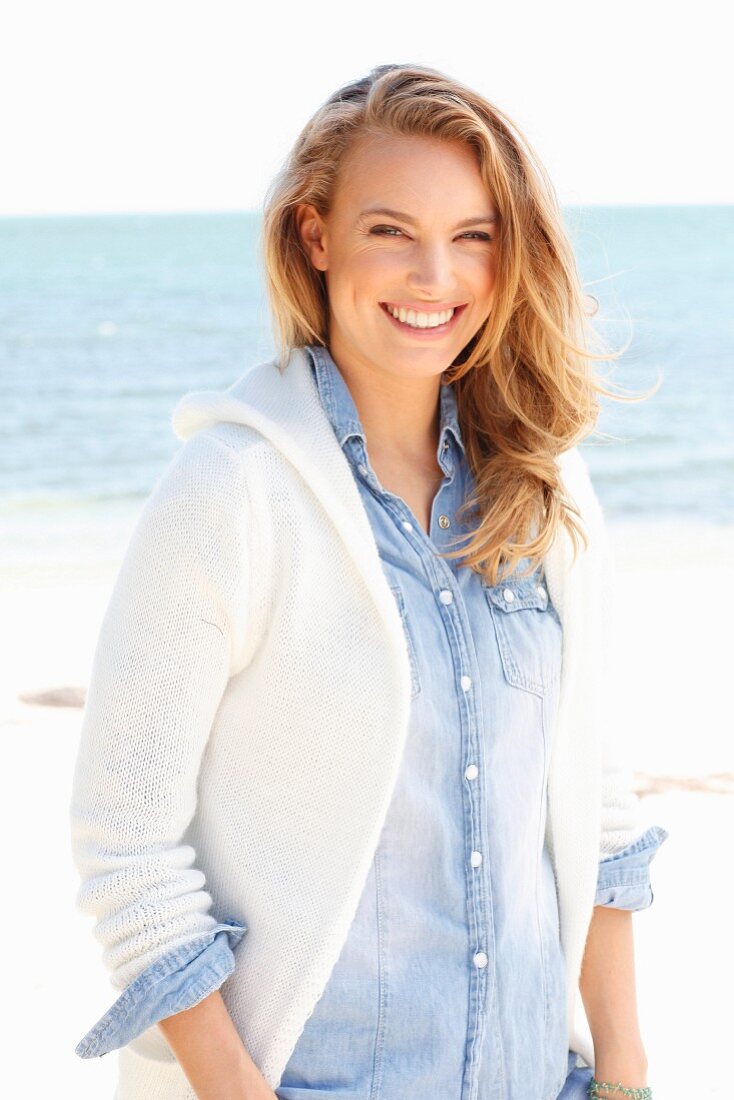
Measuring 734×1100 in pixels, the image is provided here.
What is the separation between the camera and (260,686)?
1.72 metres

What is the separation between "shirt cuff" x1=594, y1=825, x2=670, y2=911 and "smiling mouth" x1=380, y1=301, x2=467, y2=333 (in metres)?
0.86

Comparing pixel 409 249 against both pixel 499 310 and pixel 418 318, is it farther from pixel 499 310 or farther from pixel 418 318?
pixel 499 310

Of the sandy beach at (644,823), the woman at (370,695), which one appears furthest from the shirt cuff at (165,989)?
the sandy beach at (644,823)

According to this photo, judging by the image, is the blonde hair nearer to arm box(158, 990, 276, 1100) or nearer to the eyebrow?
the eyebrow

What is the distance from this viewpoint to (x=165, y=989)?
1.63 m

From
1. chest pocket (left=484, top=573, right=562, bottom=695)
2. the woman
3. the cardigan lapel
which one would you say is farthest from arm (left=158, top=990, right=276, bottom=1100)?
chest pocket (left=484, top=573, right=562, bottom=695)

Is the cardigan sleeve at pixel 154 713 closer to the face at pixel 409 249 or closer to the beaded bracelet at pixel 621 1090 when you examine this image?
the face at pixel 409 249

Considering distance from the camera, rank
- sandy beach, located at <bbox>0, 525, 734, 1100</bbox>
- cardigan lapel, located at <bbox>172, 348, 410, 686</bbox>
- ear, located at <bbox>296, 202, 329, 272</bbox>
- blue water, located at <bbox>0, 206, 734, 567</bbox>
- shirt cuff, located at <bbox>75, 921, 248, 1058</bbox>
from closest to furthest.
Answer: shirt cuff, located at <bbox>75, 921, 248, 1058</bbox>
cardigan lapel, located at <bbox>172, 348, 410, 686</bbox>
ear, located at <bbox>296, 202, 329, 272</bbox>
sandy beach, located at <bbox>0, 525, 734, 1100</bbox>
blue water, located at <bbox>0, 206, 734, 567</bbox>

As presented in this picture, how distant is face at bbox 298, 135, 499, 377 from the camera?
1.88 meters

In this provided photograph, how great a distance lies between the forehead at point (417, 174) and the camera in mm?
1881

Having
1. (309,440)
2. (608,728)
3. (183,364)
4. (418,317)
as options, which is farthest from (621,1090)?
(183,364)

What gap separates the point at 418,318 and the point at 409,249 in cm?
10

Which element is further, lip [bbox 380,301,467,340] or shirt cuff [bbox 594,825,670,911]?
shirt cuff [bbox 594,825,670,911]

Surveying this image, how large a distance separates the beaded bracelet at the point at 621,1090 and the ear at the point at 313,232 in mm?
1285
